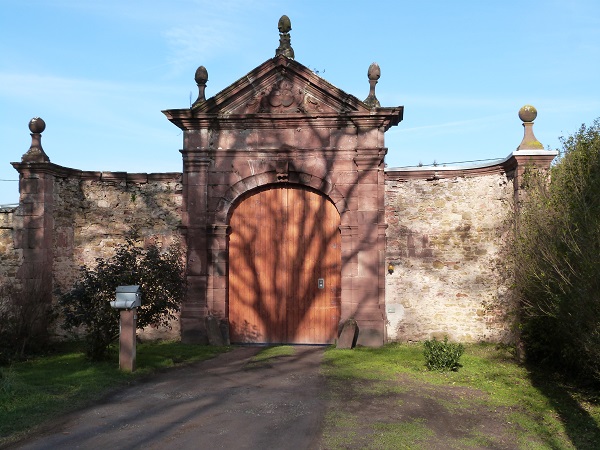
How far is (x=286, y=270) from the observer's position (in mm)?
11883

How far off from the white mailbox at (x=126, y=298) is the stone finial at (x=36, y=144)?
15.0 ft

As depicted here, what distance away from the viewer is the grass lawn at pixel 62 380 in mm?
6430

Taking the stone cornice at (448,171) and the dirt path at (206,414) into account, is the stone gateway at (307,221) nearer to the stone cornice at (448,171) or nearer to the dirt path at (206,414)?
the stone cornice at (448,171)

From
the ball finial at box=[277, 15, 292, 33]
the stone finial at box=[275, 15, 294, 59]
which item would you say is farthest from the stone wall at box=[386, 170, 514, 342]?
the ball finial at box=[277, 15, 292, 33]

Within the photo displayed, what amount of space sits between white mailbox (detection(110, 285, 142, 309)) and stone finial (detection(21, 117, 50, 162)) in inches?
180

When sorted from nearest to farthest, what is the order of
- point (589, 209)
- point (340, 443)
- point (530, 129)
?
point (340, 443) → point (589, 209) → point (530, 129)

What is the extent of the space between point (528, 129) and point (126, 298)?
7.61 meters

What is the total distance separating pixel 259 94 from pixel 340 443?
797 cm

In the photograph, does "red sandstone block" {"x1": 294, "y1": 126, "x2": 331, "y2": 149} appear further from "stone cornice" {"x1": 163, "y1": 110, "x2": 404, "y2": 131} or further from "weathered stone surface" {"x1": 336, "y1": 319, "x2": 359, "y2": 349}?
"weathered stone surface" {"x1": 336, "y1": 319, "x2": 359, "y2": 349}

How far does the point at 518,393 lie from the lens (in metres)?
8.11

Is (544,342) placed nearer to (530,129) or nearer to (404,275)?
(404,275)

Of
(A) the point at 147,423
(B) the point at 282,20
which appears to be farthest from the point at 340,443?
(B) the point at 282,20

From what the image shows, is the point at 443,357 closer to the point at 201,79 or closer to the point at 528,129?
the point at 528,129

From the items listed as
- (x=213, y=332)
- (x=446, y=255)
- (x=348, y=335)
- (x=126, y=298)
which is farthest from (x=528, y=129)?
(x=126, y=298)
